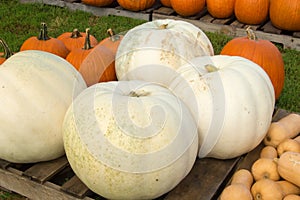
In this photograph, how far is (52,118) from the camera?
2215 mm

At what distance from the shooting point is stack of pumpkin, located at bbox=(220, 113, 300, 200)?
2.01 m

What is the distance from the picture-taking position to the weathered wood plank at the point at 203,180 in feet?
7.03

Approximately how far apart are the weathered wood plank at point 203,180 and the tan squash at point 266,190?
0.71ft

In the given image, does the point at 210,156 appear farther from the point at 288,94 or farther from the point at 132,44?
the point at 288,94

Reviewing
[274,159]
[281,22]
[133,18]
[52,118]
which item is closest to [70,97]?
[52,118]

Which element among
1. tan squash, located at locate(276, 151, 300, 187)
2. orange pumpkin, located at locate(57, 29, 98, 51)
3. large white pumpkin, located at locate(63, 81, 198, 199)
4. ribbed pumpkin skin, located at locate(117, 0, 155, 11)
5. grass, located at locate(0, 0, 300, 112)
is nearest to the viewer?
large white pumpkin, located at locate(63, 81, 198, 199)

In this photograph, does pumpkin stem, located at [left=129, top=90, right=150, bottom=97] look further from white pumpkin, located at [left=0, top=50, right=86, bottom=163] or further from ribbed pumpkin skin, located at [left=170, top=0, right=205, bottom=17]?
ribbed pumpkin skin, located at [left=170, top=0, right=205, bottom=17]

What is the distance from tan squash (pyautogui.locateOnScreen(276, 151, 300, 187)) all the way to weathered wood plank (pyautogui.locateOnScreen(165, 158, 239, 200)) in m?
0.31

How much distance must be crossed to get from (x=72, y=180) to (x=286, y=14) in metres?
→ 3.46

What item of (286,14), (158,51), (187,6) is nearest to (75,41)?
(158,51)

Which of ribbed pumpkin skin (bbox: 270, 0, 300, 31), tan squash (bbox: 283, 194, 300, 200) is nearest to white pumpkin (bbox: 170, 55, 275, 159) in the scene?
tan squash (bbox: 283, 194, 300, 200)

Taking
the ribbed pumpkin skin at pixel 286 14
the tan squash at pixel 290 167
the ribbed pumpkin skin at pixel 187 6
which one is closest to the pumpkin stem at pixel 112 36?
the tan squash at pixel 290 167

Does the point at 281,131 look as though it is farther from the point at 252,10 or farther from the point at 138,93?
the point at 252,10

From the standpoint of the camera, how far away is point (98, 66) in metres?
2.87
